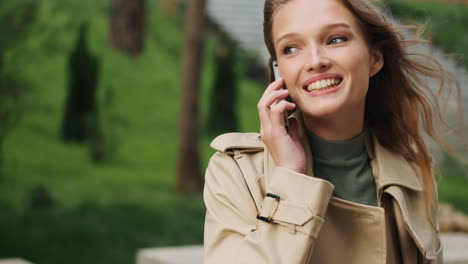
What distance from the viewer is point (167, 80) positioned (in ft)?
24.6

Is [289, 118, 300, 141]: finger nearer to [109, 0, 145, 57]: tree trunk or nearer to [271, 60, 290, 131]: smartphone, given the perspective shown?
[271, 60, 290, 131]: smartphone

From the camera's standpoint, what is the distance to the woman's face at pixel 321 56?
185 cm

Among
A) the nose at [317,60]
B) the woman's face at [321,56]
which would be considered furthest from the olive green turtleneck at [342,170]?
the nose at [317,60]

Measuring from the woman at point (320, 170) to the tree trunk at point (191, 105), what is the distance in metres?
5.41

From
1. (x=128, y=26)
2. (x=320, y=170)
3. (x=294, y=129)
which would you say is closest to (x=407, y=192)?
(x=320, y=170)

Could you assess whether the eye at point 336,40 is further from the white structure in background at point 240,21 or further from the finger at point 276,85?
the white structure in background at point 240,21

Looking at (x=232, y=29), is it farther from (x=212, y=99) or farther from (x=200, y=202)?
(x=200, y=202)

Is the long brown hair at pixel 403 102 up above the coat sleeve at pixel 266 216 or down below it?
above

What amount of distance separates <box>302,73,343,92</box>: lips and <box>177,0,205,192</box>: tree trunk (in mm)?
5603

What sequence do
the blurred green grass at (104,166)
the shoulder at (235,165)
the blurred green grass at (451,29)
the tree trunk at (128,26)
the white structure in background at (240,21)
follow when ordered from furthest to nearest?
the blurred green grass at (451,29) → the white structure in background at (240,21) → the tree trunk at (128,26) → the blurred green grass at (104,166) → the shoulder at (235,165)

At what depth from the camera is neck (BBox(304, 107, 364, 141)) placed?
1959mm

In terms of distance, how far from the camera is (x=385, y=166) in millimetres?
1991

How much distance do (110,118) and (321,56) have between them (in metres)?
5.44

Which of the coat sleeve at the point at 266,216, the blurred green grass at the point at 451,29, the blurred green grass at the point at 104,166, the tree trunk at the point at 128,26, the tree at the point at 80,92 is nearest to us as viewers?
the coat sleeve at the point at 266,216
